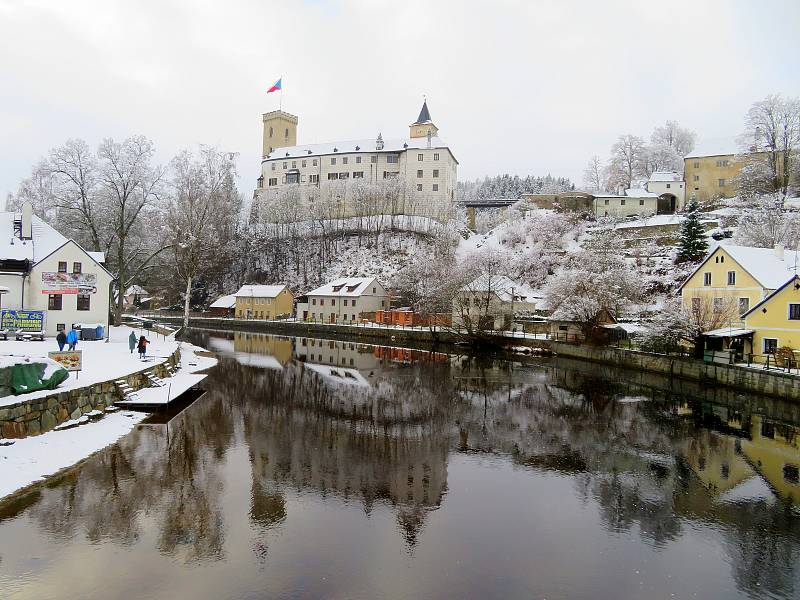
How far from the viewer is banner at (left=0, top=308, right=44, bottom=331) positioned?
1078 inches

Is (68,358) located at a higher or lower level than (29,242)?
lower

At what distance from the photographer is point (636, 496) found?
12945 millimetres

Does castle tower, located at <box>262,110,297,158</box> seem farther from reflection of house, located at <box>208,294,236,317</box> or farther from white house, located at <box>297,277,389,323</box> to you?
white house, located at <box>297,277,389,323</box>

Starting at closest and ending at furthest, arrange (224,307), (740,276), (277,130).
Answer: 1. (740,276)
2. (224,307)
3. (277,130)

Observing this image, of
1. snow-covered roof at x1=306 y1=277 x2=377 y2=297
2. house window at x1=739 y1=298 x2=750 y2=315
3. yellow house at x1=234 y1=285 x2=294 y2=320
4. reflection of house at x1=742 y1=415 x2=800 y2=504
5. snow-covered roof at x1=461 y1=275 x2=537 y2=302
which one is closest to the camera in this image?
reflection of house at x1=742 y1=415 x2=800 y2=504

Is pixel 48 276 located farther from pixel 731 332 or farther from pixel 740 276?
pixel 740 276

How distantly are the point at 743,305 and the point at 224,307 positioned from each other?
63.3 meters

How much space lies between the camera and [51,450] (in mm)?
14117

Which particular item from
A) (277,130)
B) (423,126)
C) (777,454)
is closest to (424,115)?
(423,126)

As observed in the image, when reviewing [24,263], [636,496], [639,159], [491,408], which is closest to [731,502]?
[636,496]

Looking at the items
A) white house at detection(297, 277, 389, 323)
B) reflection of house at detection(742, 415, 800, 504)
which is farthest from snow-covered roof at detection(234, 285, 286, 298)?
reflection of house at detection(742, 415, 800, 504)

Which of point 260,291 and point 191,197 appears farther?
point 260,291

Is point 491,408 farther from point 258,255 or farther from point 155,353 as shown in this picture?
point 258,255

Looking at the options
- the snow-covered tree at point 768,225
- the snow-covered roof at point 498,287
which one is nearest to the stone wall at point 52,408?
the snow-covered roof at point 498,287
